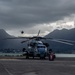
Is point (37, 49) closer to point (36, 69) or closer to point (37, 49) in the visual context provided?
point (37, 49)

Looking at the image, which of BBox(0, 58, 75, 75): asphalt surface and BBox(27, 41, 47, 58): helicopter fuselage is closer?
BBox(0, 58, 75, 75): asphalt surface

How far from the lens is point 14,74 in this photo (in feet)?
95.5

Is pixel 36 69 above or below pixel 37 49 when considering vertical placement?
below

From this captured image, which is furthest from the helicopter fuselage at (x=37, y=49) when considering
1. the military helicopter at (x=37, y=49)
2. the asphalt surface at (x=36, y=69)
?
the asphalt surface at (x=36, y=69)

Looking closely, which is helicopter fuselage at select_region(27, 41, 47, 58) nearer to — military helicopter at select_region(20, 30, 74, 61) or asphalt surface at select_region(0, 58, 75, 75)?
military helicopter at select_region(20, 30, 74, 61)

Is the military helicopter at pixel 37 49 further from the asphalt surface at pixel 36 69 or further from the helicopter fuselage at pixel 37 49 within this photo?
the asphalt surface at pixel 36 69

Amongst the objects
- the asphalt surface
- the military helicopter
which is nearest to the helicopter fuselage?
the military helicopter

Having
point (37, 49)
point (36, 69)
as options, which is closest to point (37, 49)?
point (37, 49)

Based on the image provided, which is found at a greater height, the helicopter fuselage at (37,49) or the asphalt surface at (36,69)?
the helicopter fuselage at (37,49)

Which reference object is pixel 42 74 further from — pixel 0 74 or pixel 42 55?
pixel 42 55

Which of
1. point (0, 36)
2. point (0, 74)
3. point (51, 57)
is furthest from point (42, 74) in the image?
point (0, 36)

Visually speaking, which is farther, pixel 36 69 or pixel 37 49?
pixel 37 49

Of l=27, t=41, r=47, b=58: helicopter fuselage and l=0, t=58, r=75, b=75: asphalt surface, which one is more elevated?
l=27, t=41, r=47, b=58: helicopter fuselage

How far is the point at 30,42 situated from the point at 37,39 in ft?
7.43
